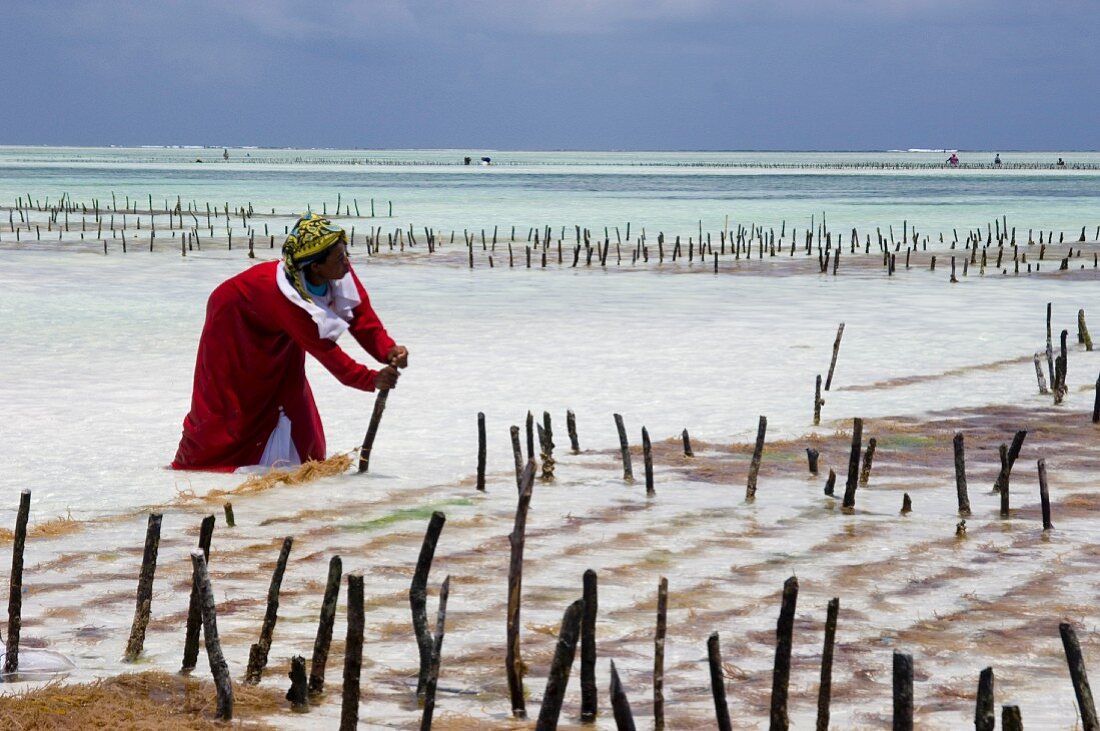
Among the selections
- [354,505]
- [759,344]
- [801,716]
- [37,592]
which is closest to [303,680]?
[801,716]

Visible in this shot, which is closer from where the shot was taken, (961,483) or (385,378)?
(961,483)

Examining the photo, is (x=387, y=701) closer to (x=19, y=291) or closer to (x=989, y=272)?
(x=19, y=291)

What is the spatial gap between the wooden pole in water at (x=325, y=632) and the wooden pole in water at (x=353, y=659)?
20 cm

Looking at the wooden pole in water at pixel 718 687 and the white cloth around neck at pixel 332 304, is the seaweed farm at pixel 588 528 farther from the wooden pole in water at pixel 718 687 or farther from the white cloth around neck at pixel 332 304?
the white cloth around neck at pixel 332 304

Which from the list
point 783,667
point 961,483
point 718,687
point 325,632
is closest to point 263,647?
point 325,632

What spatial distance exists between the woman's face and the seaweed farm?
943 mm

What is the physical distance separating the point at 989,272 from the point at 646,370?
486 inches

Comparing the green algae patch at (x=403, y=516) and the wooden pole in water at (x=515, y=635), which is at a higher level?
the wooden pole in water at (x=515, y=635)

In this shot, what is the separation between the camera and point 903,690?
379 centimetres

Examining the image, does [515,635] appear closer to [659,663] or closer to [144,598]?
[659,663]

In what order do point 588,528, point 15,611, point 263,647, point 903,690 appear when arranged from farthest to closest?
point 588,528, point 15,611, point 263,647, point 903,690

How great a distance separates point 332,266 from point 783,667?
4.22 m

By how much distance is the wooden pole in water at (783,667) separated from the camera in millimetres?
4035

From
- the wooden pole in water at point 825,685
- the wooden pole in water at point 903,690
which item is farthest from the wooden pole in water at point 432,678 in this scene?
the wooden pole in water at point 903,690
